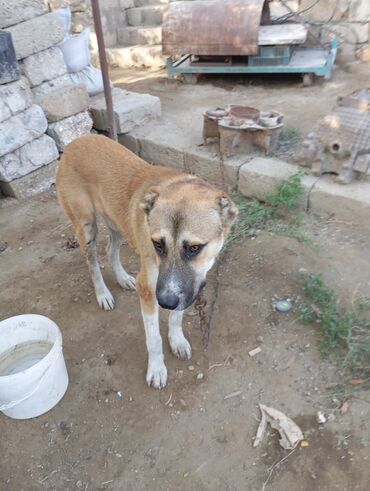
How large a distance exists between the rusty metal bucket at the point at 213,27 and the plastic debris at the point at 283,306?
4.92 meters

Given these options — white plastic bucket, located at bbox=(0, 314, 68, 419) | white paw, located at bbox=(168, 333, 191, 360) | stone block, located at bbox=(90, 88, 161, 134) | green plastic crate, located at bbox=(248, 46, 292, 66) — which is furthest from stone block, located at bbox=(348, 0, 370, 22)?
white plastic bucket, located at bbox=(0, 314, 68, 419)

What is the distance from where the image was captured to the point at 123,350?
3416 millimetres

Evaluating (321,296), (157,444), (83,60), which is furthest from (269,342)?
(83,60)

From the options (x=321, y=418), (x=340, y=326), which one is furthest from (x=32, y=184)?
(x=321, y=418)

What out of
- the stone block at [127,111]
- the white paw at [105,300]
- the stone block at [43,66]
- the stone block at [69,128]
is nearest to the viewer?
the white paw at [105,300]

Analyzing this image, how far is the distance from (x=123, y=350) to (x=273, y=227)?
2081 millimetres

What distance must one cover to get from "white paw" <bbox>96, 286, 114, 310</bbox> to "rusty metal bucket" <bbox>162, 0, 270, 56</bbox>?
5.07 metres

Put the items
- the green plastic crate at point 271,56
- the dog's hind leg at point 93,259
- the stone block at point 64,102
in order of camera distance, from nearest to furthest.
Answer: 1. the dog's hind leg at point 93,259
2. the stone block at point 64,102
3. the green plastic crate at point 271,56

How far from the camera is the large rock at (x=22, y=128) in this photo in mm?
5043

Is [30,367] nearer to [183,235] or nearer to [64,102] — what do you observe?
[183,235]

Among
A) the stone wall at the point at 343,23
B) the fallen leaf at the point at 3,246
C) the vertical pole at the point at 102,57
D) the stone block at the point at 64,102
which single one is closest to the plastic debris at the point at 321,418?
the fallen leaf at the point at 3,246

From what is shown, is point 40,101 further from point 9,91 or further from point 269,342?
point 269,342

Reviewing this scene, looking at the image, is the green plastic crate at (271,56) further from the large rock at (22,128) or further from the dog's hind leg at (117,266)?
the dog's hind leg at (117,266)

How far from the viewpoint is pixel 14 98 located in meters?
5.05
